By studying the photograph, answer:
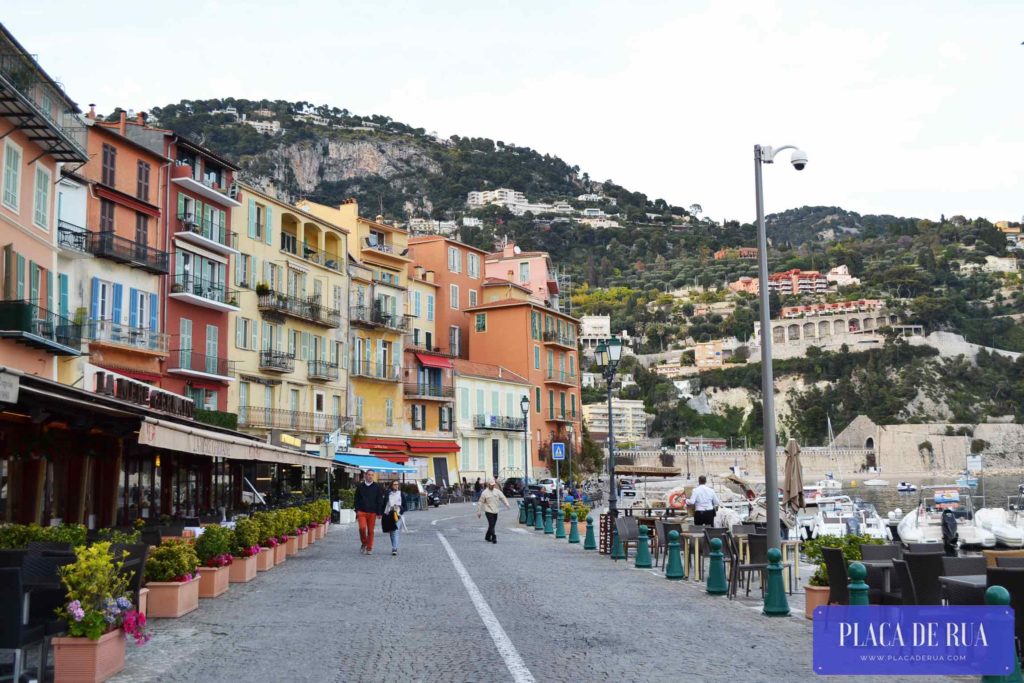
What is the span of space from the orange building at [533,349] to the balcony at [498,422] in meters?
2.47

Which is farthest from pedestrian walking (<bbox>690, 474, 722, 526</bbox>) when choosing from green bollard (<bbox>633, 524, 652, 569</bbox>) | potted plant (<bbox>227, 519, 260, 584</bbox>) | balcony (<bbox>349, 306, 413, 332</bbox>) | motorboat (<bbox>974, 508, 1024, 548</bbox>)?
balcony (<bbox>349, 306, 413, 332</bbox>)

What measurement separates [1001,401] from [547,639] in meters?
176

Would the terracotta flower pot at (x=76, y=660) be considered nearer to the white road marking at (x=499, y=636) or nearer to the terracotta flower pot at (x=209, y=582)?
the white road marking at (x=499, y=636)

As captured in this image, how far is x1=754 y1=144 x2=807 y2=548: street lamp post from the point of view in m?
15.4

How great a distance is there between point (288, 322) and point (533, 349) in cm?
2500

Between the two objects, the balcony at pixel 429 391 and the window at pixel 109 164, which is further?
the balcony at pixel 429 391

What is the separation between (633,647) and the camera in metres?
10.2

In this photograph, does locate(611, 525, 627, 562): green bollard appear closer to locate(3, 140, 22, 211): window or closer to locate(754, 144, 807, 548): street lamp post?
locate(754, 144, 807, 548): street lamp post

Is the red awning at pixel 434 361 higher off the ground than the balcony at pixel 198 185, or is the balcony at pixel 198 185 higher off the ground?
the balcony at pixel 198 185

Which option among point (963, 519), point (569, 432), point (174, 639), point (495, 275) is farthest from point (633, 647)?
point (495, 275)

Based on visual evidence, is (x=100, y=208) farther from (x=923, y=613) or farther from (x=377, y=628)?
(x=923, y=613)

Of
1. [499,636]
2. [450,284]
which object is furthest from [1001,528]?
[450,284]

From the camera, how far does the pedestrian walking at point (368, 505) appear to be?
73.4 ft

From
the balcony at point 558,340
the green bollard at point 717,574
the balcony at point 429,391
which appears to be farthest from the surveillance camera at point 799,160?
the balcony at point 558,340
